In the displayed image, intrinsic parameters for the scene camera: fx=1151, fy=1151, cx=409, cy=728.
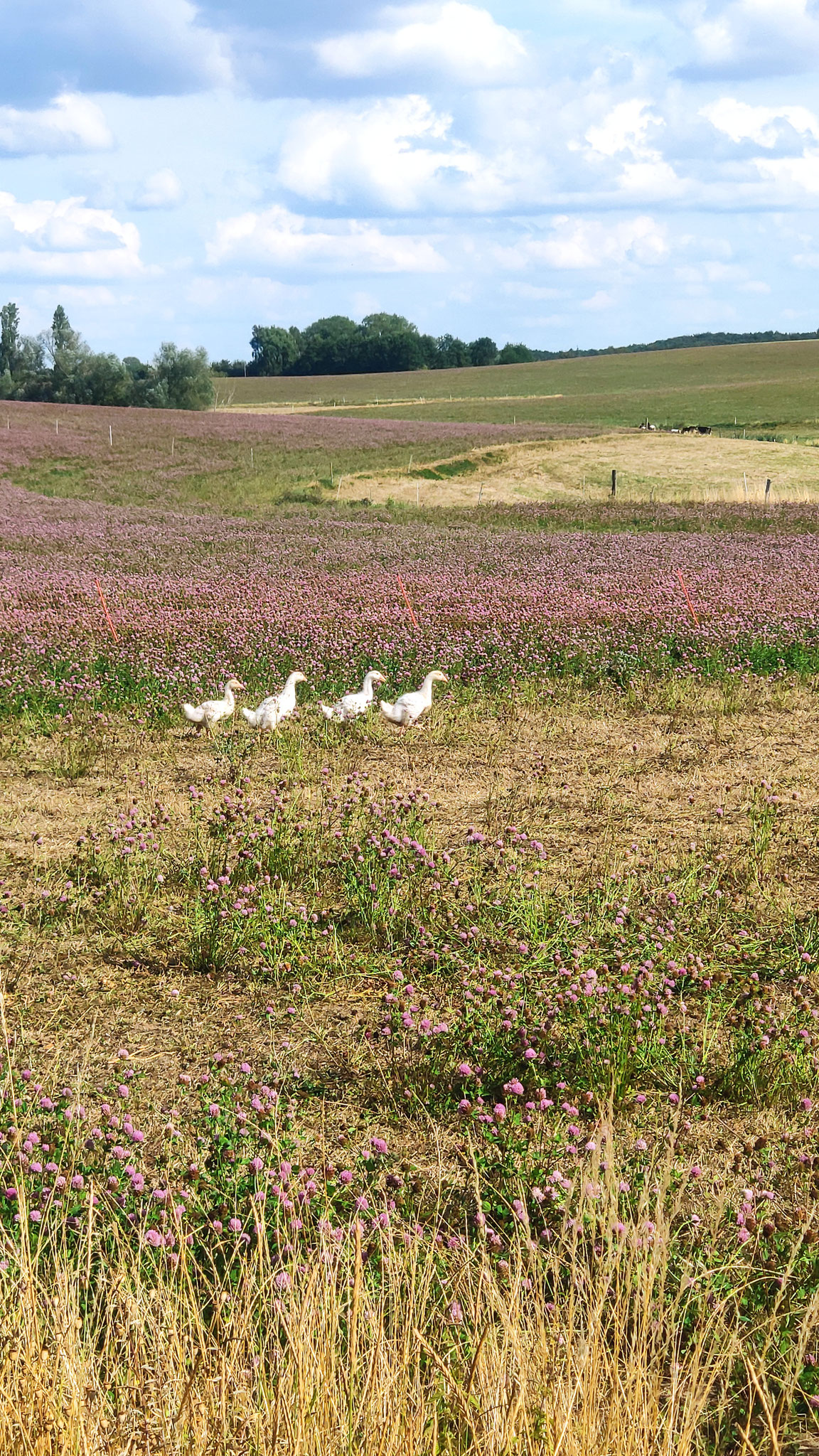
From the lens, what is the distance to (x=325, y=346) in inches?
5566

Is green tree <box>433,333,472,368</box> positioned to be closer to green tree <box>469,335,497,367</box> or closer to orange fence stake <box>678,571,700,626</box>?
green tree <box>469,335,497,367</box>

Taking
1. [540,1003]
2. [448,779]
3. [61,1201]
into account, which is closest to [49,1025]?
[61,1201]

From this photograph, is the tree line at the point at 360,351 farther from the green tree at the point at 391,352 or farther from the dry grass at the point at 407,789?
the dry grass at the point at 407,789

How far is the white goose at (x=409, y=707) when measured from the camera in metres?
10.0

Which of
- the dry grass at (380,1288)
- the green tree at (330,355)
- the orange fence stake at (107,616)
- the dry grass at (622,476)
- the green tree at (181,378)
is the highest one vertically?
the green tree at (330,355)

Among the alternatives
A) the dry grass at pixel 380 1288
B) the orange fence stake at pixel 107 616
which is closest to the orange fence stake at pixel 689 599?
the dry grass at pixel 380 1288

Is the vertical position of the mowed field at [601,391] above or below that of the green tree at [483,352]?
below

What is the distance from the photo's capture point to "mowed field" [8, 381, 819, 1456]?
9.12 ft

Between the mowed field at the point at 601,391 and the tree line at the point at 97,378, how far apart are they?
1137 centimetres

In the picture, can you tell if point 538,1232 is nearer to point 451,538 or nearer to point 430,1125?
point 430,1125

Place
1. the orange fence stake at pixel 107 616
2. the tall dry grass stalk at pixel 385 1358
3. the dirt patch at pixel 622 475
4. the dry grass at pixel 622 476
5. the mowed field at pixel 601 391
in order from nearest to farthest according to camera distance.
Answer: the tall dry grass stalk at pixel 385 1358 < the orange fence stake at pixel 107 616 < the dry grass at pixel 622 476 < the dirt patch at pixel 622 475 < the mowed field at pixel 601 391

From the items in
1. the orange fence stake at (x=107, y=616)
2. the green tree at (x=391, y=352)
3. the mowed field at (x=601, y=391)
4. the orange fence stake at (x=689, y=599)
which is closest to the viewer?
the orange fence stake at (x=107, y=616)

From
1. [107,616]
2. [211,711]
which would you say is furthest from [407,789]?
[107,616]

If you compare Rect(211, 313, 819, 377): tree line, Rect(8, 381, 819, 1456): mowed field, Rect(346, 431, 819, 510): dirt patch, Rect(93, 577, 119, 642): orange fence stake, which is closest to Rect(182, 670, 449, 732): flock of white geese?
Rect(8, 381, 819, 1456): mowed field
